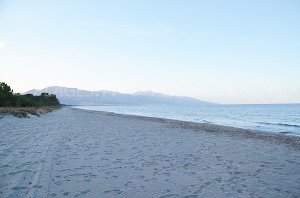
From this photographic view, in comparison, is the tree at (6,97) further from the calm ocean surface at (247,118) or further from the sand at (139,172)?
the sand at (139,172)

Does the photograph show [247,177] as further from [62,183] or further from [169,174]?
[62,183]

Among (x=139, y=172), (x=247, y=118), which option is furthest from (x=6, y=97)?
(x=247, y=118)

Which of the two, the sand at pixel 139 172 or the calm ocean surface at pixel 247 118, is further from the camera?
the calm ocean surface at pixel 247 118

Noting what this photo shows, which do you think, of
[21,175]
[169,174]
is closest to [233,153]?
[169,174]

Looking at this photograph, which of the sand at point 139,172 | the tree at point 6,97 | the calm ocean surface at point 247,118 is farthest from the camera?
the tree at point 6,97

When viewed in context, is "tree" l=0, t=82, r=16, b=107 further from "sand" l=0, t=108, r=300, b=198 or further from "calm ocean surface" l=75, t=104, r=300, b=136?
"sand" l=0, t=108, r=300, b=198

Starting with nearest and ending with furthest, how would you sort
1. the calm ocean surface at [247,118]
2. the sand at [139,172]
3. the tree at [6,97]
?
the sand at [139,172] < the calm ocean surface at [247,118] < the tree at [6,97]

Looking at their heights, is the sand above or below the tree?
below

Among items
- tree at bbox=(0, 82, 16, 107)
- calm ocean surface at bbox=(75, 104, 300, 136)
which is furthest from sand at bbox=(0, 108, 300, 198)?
tree at bbox=(0, 82, 16, 107)

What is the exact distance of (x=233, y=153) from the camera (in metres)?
10.8

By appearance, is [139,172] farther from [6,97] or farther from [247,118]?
[247,118]

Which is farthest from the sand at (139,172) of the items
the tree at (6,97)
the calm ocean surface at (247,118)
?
the tree at (6,97)

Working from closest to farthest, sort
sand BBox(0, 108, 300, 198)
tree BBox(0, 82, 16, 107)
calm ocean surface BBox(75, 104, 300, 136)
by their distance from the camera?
sand BBox(0, 108, 300, 198) < calm ocean surface BBox(75, 104, 300, 136) < tree BBox(0, 82, 16, 107)

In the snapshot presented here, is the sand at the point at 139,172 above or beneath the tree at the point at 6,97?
beneath
